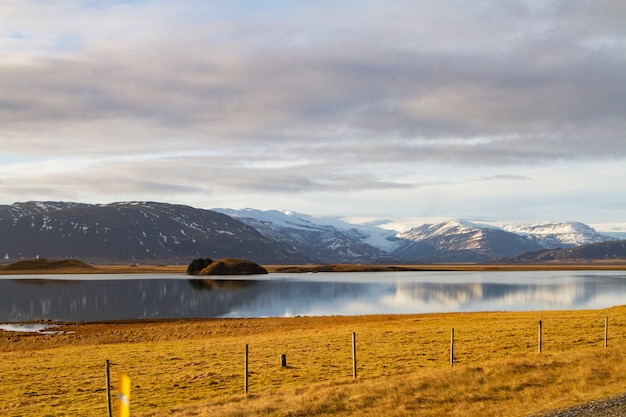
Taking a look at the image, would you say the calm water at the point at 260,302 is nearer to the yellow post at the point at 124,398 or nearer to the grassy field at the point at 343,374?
the grassy field at the point at 343,374

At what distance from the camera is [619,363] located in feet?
103

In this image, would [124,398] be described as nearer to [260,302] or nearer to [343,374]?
[343,374]

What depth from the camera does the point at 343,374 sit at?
33.7 metres

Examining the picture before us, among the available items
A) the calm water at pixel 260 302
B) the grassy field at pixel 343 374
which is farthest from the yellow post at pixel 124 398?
the calm water at pixel 260 302

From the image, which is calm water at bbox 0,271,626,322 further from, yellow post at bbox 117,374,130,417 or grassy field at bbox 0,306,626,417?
yellow post at bbox 117,374,130,417

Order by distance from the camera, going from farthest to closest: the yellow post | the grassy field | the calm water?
the calm water, the grassy field, the yellow post

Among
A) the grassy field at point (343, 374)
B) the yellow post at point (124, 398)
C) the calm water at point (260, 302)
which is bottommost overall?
the calm water at point (260, 302)

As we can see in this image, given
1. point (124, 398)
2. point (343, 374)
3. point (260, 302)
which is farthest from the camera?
point (260, 302)

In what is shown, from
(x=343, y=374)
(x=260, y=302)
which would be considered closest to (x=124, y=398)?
(x=343, y=374)

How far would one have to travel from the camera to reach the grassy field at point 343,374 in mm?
24719

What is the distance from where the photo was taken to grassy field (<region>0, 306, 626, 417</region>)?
973 inches

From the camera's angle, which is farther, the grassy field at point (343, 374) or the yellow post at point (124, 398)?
the grassy field at point (343, 374)

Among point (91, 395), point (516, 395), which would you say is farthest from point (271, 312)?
point (516, 395)

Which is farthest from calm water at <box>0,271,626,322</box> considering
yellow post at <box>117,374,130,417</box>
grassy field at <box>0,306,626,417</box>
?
yellow post at <box>117,374,130,417</box>
